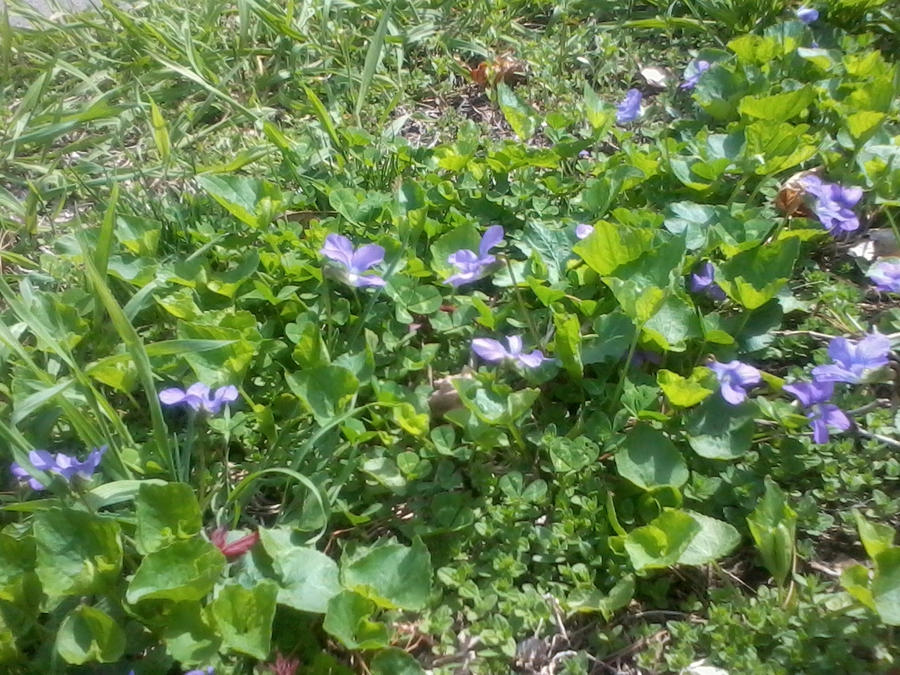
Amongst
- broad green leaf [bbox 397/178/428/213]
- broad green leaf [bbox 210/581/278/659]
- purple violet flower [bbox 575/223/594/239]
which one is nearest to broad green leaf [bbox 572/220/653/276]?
purple violet flower [bbox 575/223/594/239]

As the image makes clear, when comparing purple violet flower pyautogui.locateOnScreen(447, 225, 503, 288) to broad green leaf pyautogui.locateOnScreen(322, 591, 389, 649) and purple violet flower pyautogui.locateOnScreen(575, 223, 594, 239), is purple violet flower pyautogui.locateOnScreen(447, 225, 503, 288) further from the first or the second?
broad green leaf pyautogui.locateOnScreen(322, 591, 389, 649)

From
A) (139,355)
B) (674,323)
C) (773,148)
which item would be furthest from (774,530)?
(139,355)

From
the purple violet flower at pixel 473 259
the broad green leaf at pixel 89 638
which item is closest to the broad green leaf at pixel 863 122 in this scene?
the purple violet flower at pixel 473 259

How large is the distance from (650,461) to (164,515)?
32.8 inches

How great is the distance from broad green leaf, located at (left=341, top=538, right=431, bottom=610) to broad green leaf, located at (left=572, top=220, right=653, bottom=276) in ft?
2.35

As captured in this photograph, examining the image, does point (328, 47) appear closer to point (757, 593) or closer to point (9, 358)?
point (9, 358)

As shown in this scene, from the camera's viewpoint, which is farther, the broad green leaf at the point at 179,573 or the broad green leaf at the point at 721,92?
the broad green leaf at the point at 721,92

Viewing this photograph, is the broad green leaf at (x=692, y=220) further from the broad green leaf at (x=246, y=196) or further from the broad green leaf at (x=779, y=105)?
the broad green leaf at (x=246, y=196)

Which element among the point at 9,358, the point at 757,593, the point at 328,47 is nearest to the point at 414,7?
the point at 328,47

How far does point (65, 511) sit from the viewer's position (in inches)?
57.7

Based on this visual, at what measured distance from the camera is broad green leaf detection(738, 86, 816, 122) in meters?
2.20

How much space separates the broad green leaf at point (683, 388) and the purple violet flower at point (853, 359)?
0.20 meters

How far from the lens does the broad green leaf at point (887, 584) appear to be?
1.36 metres

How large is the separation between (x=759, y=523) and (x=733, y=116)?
1302mm
